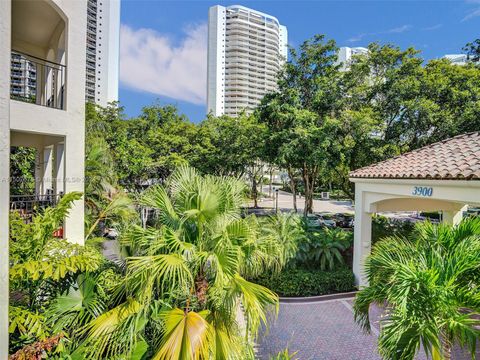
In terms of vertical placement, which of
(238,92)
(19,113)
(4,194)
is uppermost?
(238,92)

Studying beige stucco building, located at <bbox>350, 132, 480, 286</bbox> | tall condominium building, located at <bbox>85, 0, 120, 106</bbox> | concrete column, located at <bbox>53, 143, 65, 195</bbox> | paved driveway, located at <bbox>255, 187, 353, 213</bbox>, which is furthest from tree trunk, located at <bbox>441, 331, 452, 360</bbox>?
tall condominium building, located at <bbox>85, 0, 120, 106</bbox>

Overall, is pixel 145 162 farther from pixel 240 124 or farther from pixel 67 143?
pixel 67 143

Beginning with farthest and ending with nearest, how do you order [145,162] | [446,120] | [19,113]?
[145,162], [446,120], [19,113]

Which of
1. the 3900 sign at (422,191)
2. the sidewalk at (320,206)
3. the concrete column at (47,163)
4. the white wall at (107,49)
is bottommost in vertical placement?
the sidewalk at (320,206)

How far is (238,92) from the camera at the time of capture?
→ 401 feet

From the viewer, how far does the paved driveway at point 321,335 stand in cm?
776

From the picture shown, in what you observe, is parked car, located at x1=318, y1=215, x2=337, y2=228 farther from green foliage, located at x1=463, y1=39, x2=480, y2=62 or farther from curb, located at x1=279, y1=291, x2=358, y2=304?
green foliage, located at x1=463, y1=39, x2=480, y2=62

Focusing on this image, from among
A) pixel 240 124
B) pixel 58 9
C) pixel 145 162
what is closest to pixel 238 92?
pixel 240 124

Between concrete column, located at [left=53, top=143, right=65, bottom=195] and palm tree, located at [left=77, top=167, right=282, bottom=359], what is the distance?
2845 mm

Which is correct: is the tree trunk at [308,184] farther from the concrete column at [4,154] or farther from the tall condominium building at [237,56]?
the tall condominium building at [237,56]

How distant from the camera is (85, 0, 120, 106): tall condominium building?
10388 centimetres

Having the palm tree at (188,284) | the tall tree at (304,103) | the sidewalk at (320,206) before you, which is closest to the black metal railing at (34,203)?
the palm tree at (188,284)

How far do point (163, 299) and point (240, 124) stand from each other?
25.6m

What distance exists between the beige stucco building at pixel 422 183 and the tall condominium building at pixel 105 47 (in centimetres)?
10838
